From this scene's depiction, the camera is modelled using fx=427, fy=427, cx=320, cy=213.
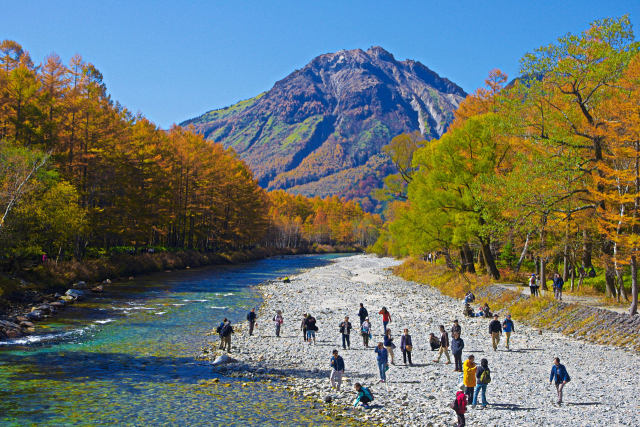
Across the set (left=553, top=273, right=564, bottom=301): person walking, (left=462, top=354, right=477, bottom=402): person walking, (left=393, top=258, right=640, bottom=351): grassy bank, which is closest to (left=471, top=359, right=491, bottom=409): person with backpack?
(left=462, top=354, right=477, bottom=402): person walking

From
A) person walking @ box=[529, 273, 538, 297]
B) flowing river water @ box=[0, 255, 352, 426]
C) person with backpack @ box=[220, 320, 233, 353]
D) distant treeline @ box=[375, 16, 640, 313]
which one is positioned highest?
distant treeline @ box=[375, 16, 640, 313]

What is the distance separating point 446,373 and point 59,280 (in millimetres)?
34796

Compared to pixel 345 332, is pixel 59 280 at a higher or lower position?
higher

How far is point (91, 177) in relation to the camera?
48.6m

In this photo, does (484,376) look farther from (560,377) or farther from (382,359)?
(382,359)

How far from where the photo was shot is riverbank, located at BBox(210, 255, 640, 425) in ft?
44.5

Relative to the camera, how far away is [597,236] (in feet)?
96.7

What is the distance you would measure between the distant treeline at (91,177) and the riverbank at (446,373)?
68.7 ft

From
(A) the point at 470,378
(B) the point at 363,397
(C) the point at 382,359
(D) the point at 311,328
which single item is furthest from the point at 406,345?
(D) the point at 311,328

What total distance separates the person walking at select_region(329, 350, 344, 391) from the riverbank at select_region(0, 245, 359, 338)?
1788cm

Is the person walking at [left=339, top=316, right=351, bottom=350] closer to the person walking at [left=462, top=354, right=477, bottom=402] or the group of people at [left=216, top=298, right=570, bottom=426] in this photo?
the group of people at [left=216, top=298, right=570, bottom=426]

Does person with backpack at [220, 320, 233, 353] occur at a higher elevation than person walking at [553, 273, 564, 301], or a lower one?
lower

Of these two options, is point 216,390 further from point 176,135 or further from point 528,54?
point 176,135

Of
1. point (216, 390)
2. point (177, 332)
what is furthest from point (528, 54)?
point (177, 332)
